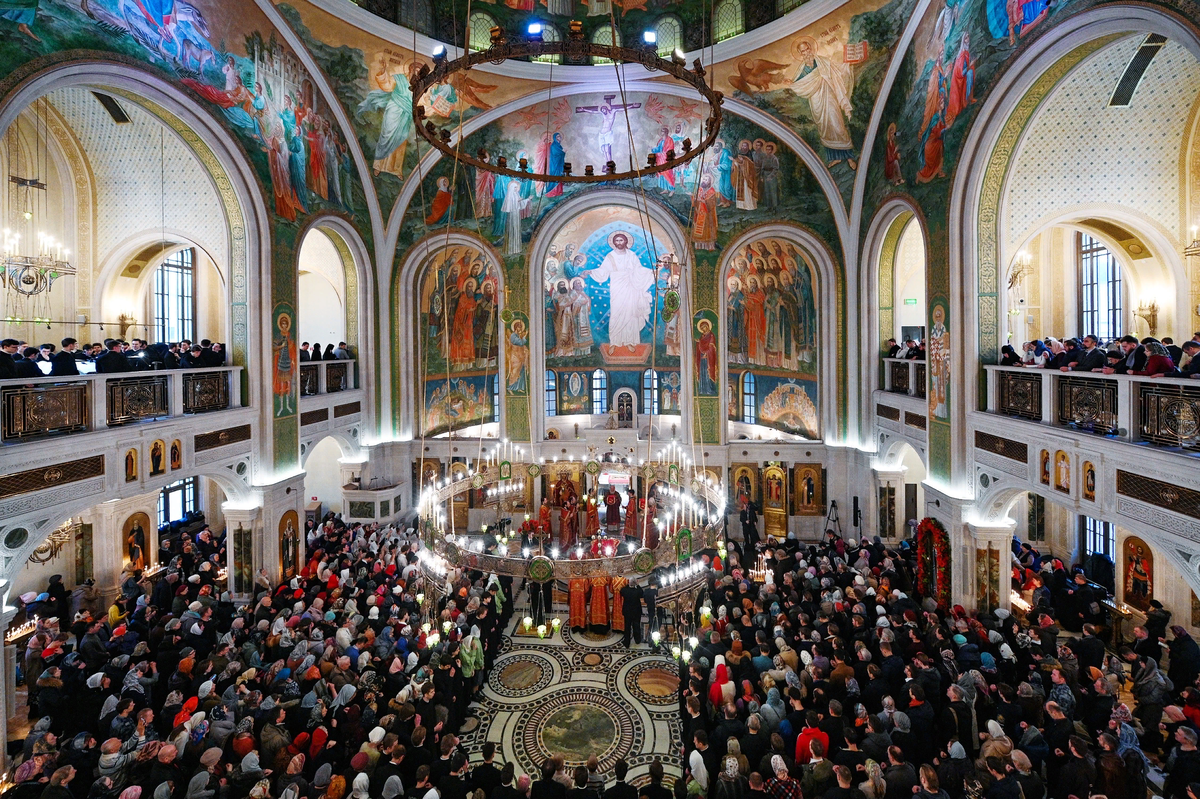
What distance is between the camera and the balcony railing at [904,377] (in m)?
14.5

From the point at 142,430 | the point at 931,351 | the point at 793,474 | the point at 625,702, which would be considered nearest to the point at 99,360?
the point at 142,430

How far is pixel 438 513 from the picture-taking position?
828cm

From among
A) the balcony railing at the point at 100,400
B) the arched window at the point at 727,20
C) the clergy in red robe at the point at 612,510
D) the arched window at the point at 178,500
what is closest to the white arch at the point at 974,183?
the arched window at the point at 727,20

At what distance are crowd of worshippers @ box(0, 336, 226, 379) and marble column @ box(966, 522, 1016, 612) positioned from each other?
15.7 meters

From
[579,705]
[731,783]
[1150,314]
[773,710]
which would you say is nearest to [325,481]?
[579,705]

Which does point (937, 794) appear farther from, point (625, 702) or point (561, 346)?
point (561, 346)

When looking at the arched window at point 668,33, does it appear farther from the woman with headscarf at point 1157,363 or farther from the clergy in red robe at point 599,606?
the clergy in red robe at point 599,606

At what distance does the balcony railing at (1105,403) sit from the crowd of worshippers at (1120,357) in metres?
0.17

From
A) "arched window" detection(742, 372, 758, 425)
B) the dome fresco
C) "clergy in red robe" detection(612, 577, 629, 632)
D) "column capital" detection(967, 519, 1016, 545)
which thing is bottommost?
"clergy in red robe" detection(612, 577, 629, 632)

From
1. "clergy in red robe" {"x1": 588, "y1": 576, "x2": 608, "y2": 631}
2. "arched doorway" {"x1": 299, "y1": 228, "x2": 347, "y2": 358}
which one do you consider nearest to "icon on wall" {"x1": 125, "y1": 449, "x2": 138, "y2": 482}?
"clergy in red robe" {"x1": 588, "y1": 576, "x2": 608, "y2": 631}

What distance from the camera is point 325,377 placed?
17.2 m

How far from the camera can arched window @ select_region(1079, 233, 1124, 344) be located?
15.1m

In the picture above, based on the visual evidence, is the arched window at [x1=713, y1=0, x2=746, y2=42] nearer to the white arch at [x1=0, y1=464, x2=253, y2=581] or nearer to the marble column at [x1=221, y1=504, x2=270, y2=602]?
the marble column at [x1=221, y1=504, x2=270, y2=602]

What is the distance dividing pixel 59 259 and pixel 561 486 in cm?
1373
